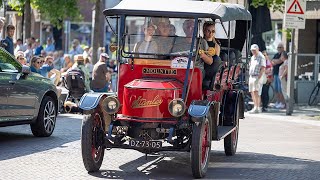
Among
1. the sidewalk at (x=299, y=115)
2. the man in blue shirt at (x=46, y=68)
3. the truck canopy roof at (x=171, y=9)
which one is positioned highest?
the truck canopy roof at (x=171, y=9)

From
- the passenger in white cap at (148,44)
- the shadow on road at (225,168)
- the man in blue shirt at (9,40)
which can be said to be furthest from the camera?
the man in blue shirt at (9,40)

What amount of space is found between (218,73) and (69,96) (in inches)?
384

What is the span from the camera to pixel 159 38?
484 inches

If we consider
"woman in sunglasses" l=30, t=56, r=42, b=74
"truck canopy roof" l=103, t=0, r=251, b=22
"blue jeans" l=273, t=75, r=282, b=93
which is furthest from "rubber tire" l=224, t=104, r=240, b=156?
"blue jeans" l=273, t=75, r=282, b=93

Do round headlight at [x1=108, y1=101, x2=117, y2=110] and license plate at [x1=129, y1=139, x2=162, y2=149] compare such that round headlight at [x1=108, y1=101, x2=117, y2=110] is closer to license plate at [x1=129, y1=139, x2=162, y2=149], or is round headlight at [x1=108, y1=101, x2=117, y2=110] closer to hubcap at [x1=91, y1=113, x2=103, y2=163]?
hubcap at [x1=91, y1=113, x2=103, y2=163]

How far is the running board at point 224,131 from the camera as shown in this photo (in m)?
12.4

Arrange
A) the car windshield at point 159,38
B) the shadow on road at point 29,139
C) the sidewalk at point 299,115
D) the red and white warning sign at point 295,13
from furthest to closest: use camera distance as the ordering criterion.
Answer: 1. the red and white warning sign at point 295,13
2. the sidewalk at point 299,115
3. the shadow on road at point 29,139
4. the car windshield at point 159,38

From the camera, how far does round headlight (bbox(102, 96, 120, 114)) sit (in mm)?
11453

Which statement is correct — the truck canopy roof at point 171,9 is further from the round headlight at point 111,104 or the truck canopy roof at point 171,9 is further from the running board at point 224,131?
the running board at point 224,131

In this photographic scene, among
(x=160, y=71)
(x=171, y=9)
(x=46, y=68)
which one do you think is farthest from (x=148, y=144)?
(x=46, y=68)

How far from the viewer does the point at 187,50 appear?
12.1 m

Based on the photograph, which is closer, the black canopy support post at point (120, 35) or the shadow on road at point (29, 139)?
the black canopy support post at point (120, 35)

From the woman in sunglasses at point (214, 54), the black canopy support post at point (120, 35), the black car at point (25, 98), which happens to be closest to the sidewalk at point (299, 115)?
the black car at point (25, 98)

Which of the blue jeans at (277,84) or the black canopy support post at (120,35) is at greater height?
the black canopy support post at (120,35)
